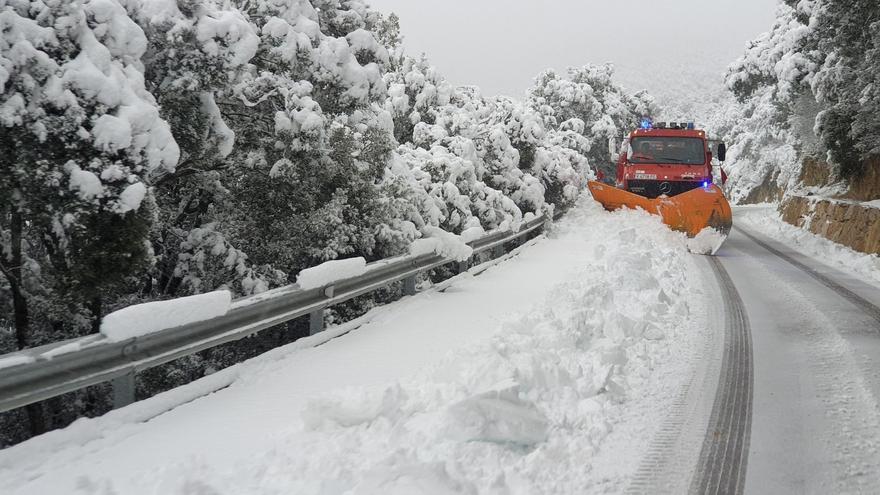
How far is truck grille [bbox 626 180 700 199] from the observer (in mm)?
16609

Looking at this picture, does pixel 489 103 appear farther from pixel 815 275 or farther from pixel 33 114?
pixel 33 114

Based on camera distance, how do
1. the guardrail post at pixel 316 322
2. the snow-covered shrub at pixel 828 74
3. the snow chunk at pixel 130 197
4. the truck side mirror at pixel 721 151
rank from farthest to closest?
1. the truck side mirror at pixel 721 151
2. the snow-covered shrub at pixel 828 74
3. the guardrail post at pixel 316 322
4. the snow chunk at pixel 130 197

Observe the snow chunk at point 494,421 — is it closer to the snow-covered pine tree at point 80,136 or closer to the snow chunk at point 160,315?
the snow chunk at point 160,315

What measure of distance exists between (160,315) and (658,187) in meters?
15.1

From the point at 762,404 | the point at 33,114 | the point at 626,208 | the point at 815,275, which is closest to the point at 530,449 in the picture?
the point at 762,404

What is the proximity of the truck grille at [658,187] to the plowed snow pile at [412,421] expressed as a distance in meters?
10.8

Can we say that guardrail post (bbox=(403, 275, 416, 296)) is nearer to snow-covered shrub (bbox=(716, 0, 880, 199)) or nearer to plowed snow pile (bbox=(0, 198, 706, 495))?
plowed snow pile (bbox=(0, 198, 706, 495))

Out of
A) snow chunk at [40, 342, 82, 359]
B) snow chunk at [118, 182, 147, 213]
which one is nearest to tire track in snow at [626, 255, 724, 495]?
snow chunk at [40, 342, 82, 359]

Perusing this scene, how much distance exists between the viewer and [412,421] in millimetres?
3811

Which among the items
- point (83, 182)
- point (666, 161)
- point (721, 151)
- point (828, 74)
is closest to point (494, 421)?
point (83, 182)

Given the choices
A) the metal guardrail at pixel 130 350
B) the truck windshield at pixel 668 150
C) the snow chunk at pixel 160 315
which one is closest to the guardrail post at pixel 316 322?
the metal guardrail at pixel 130 350

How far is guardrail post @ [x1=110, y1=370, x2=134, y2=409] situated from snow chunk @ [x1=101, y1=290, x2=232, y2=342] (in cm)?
27

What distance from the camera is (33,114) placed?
4965 millimetres

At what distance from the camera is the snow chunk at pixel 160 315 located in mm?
3895
